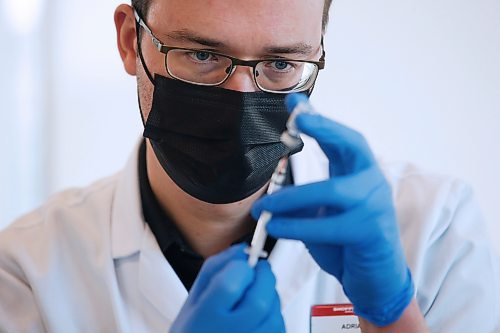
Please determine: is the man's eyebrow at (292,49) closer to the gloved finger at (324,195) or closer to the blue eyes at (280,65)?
the blue eyes at (280,65)

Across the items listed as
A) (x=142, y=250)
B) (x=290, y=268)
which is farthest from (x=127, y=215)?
(x=290, y=268)

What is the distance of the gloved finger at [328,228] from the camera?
0.91 meters

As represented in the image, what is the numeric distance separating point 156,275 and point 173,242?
80 millimetres

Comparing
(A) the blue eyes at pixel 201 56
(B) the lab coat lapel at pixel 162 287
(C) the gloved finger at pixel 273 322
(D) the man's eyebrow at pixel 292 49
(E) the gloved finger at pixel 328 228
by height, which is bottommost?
(B) the lab coat lapel at pixel 162 287

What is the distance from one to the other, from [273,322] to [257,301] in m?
0.07

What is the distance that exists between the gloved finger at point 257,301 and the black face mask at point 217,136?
0.26 metres

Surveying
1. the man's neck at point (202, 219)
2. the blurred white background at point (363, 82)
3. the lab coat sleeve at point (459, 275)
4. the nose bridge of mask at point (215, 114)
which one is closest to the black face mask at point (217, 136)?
the nose bridge of mask at point (215, 114)

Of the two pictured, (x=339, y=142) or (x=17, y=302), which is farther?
(x=17, y=302)

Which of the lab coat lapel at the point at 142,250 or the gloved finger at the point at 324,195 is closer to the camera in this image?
the gloved finger at the point at 324,195

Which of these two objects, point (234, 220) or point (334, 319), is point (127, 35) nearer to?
point (234, 220)

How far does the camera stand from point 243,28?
1.17 m

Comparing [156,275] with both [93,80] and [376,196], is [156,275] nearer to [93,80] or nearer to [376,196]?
[376,196]

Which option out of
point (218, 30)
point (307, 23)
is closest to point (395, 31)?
point (307, 23)

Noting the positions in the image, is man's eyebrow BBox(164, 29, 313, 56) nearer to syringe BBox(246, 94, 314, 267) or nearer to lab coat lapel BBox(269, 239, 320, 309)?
syringe BBox(246, 94, 314, 267)
